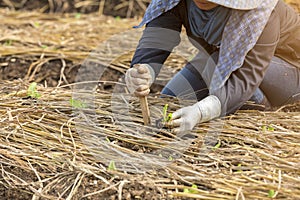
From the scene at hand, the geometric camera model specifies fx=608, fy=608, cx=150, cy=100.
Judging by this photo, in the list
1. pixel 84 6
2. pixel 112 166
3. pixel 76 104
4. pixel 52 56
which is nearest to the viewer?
pixel 112 166

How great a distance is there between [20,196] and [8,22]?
2.32m

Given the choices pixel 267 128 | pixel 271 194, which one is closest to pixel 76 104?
pixel 267 128

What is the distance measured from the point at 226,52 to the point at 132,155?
0.50m

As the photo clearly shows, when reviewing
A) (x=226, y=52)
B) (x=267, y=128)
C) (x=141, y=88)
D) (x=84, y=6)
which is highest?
(x=226, y=52)

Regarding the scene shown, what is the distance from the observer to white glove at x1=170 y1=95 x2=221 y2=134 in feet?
6.46

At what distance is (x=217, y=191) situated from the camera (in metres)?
1.73

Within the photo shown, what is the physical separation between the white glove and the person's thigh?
0.37 m

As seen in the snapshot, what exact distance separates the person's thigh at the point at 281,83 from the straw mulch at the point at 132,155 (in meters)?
0.10

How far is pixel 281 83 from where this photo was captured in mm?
2383

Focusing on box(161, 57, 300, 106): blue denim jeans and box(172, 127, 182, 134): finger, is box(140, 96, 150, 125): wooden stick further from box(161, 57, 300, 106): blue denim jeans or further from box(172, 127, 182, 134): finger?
box(161, 57, 300, 106): blue denim jeans

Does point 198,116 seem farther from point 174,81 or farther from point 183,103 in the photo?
point 174,81

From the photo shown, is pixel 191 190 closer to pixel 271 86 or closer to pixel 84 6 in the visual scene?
pixel 271 86

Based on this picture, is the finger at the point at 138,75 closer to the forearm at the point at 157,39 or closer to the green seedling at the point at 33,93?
the forearm at the point at 157,39

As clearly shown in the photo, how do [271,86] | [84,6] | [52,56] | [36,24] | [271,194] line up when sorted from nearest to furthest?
1. [271,194]
2. [271,86]
3. [52,56]
4. [36,24]
5. [84,6]
